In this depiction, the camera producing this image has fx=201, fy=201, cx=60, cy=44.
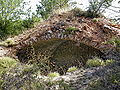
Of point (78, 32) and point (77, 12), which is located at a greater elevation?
point (77, 12)

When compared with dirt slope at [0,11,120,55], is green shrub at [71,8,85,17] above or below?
above

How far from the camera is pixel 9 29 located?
14344 millimetres

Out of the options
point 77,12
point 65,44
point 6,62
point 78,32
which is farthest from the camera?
point 77,12

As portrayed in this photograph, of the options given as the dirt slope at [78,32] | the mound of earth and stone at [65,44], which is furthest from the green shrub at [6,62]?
the dirt slope at [78,32]

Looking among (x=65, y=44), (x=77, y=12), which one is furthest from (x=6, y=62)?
(x=77, y=12)

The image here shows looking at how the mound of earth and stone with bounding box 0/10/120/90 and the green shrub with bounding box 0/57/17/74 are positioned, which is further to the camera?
the mound of earth and stone with bounding box 0/10/120/90

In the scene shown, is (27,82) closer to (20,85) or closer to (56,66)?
(20,85)

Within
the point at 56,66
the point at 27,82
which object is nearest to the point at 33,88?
the point at 27,82

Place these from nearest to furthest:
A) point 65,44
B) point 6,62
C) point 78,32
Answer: point 6,62, point 78,32, point 65,44

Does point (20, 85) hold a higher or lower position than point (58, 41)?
higher

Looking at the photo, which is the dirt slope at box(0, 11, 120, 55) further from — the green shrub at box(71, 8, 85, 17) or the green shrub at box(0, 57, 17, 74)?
the green shrub at box(0, 57, 17, 74)

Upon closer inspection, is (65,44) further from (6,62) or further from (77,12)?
(6,62)

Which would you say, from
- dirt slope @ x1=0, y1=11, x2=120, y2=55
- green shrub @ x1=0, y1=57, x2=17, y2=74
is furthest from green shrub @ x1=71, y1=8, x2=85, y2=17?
green shrub @ x1=0, y1=57, x2=17, y2=74

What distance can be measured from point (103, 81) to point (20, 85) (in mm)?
1642
